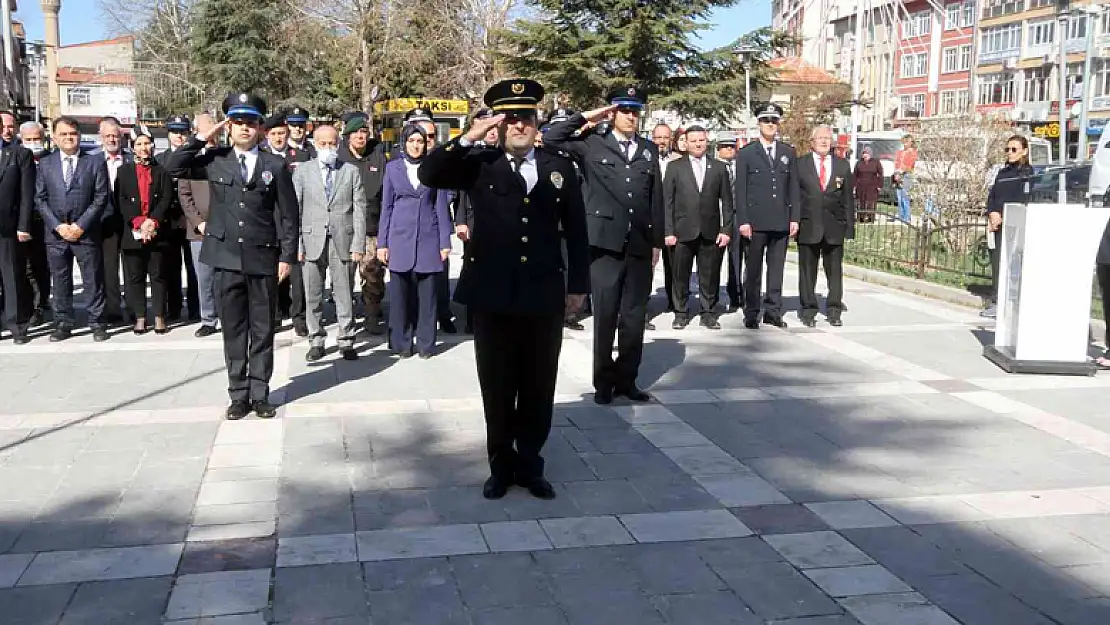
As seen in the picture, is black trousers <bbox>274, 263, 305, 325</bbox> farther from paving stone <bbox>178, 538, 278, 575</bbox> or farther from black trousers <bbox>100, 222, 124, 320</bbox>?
paving stone <bbox>178, 538, 278, 575</bbox>

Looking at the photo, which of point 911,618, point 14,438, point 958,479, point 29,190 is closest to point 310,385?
point 14,438

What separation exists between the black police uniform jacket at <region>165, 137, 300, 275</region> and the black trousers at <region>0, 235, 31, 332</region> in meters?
3.93

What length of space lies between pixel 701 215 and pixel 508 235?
20.4 ft

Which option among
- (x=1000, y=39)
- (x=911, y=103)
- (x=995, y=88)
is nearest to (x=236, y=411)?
(x=995, y=88)

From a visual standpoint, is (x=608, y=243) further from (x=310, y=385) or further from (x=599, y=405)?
(x=310, y=385)

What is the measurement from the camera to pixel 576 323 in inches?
450

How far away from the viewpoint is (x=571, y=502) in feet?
18.8

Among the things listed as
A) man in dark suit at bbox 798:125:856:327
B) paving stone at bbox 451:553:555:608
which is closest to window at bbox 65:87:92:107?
man in dark suit at bbox 798:125:856:327

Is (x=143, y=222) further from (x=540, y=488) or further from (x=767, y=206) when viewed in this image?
(x=540, y=488)

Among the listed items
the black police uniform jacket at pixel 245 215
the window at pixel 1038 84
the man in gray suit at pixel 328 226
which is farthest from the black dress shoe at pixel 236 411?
the window at pixel 1038 84

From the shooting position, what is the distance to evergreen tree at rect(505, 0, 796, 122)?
30578 millimetres

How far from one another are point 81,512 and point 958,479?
4.61 metres

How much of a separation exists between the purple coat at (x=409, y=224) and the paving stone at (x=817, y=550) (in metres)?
5.23

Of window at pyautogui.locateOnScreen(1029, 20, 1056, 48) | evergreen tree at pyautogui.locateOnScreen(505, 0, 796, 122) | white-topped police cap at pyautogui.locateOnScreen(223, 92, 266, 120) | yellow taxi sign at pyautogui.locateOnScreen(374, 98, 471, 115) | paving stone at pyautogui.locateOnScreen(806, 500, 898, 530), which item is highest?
window at pyautogui.locateOnScreen(1029, 20, 1056, 48)
